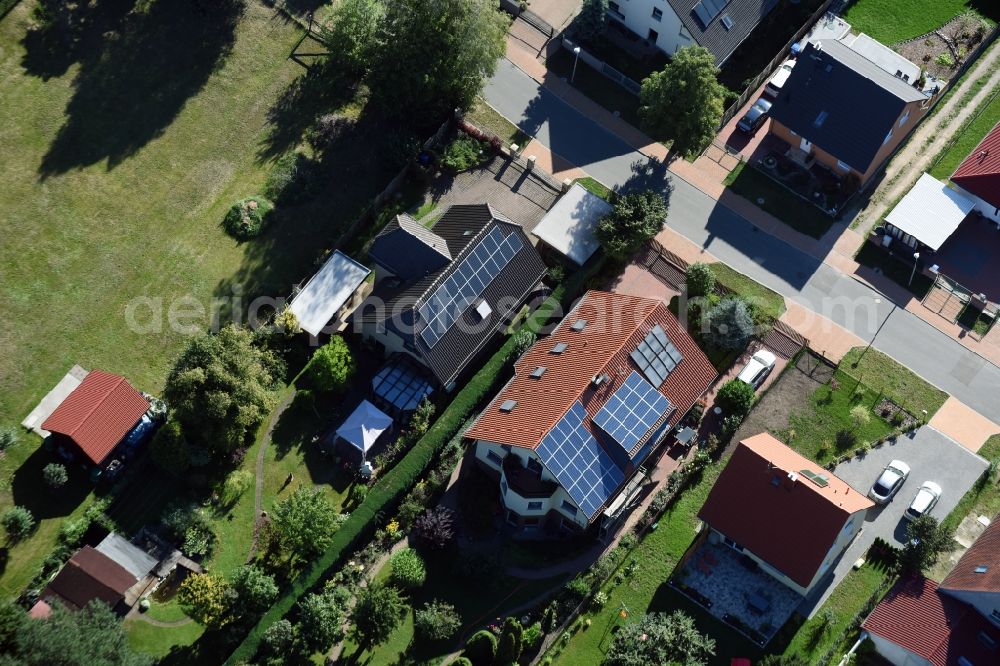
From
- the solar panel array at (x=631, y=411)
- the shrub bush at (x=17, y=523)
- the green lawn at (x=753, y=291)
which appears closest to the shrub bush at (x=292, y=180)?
the shrub bush at (x=17, y=523)

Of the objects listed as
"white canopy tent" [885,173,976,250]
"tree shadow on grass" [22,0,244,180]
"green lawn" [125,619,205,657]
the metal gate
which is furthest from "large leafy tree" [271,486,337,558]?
"white canopy tent" [885,173,976,250]

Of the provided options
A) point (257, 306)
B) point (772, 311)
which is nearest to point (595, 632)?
point (772, 311)

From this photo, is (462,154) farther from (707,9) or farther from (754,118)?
(754,118)

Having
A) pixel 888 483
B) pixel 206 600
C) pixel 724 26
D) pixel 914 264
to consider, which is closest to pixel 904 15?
pixel 724 26

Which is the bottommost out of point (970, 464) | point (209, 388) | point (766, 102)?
point (209, 388)

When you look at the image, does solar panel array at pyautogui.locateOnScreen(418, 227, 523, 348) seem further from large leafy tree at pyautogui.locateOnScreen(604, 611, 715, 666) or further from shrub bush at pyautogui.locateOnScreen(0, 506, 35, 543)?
shrub bush at pyautogui.locateOnScreen(0, 506, 35, 543)

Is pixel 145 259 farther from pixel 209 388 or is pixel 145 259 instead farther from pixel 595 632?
pixel 595 632
